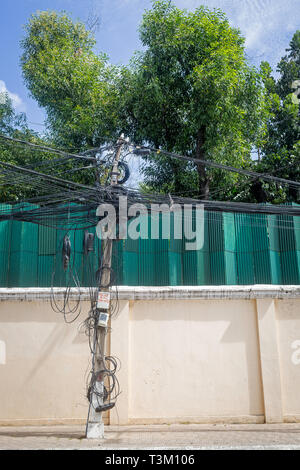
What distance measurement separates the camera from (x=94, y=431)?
7848 millimetres

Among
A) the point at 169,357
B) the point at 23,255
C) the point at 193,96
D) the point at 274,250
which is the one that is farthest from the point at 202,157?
the point at 169,357

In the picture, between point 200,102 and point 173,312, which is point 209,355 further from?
point 200,102

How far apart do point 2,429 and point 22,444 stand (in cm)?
154

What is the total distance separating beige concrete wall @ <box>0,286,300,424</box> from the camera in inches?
Result: 353

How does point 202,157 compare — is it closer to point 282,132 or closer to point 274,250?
point 274,250

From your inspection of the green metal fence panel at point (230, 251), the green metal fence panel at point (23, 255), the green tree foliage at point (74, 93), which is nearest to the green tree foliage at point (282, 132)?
the green metal fence panel at point (230, 251)

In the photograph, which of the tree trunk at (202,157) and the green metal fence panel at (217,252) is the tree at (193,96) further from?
the green metal fence panel at (217,252)

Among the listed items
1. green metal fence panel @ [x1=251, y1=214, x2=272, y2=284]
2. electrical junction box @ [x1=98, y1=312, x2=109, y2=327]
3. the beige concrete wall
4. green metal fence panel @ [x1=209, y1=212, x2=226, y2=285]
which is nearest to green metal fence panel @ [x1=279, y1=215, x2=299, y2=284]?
green metal fence panel @ [x1=251, y1=214, x2=272, y2=284]

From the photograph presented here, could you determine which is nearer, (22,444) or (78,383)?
(22,444)

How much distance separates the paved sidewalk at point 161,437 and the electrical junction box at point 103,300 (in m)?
2.27

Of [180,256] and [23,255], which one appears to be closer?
[23,255]

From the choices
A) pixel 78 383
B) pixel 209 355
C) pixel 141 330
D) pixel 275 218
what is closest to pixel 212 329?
pixel 209 355

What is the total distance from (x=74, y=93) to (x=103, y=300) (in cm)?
1264
